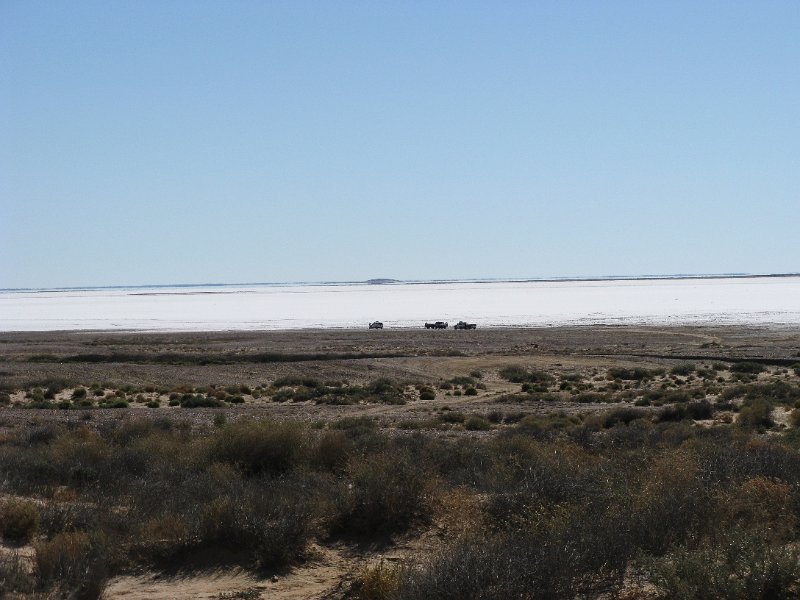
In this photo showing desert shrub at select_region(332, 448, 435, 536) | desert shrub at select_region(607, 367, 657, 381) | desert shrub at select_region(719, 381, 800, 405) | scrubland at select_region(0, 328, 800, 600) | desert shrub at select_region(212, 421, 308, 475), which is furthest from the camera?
desert shrub at select_region(607, 367, 657, 381)

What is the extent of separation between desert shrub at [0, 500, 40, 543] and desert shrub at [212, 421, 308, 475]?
4800mm

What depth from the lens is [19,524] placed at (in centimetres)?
1034

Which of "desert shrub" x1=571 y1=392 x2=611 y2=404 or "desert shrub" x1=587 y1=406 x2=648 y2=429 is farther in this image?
"desert shrub" x1=571 y1=392 x2=611 y2=404

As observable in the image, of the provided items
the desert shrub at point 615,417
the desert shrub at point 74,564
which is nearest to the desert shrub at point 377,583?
the desert shrub at point 74,564

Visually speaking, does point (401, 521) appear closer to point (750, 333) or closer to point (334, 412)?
point (334, 412)

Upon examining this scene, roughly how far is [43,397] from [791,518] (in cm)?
3513

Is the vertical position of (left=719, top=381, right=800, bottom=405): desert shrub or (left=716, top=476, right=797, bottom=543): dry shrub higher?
(left=716, top=476, right=797, bottom=543): dry shrub

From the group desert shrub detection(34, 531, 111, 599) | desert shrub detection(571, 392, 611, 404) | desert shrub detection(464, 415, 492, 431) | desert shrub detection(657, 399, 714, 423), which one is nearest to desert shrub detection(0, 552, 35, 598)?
desert shrub detection(34, 531, 111, 599)

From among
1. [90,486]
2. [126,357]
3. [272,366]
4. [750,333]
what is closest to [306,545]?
[90,486]

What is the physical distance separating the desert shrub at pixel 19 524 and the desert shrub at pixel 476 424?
1619 centimetres

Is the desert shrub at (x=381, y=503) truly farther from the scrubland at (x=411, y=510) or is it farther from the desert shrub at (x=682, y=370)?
the desert shrub at (x=682, y=370)

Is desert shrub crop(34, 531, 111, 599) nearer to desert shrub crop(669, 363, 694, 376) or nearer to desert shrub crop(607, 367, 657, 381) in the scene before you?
desert shrub crop(607, 367, 657, 381)

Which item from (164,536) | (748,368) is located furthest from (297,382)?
(164,536)

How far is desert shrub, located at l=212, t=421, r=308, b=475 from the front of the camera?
15141 millimetres
